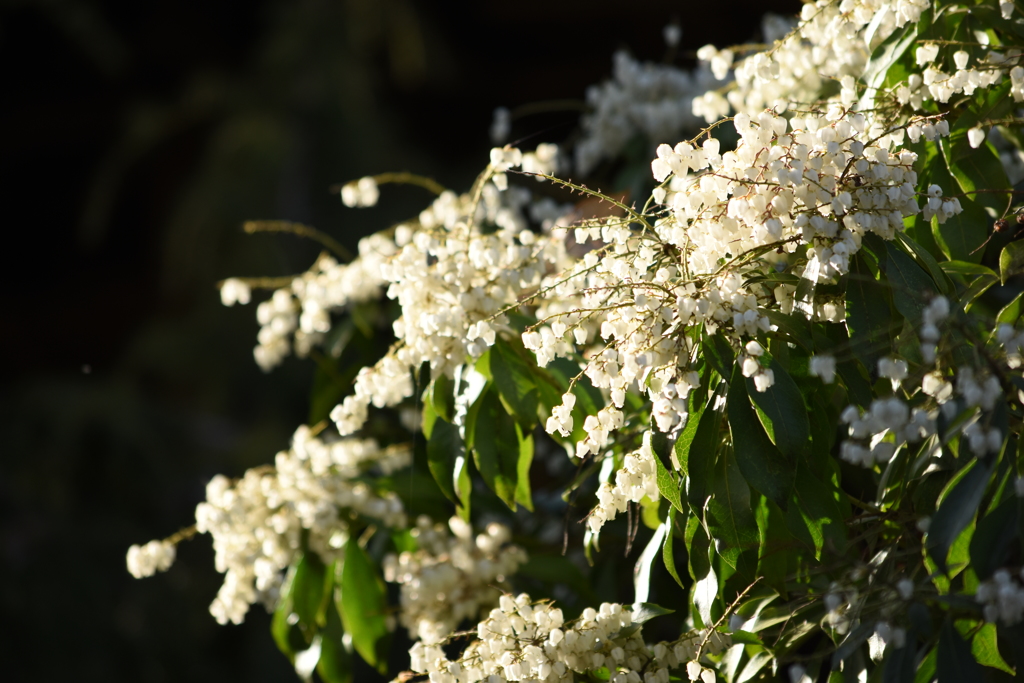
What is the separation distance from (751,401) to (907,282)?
0.16 metres

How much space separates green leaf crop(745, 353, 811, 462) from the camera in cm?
67

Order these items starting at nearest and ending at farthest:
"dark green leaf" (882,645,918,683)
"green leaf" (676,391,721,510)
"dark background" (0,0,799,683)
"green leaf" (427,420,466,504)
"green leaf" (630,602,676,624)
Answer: "dark green leaf" (882,645,918,683), "green leaf" (676,391,721,510), "green leaf" (630,602,676,624), "green leaf" (427,420,466,504), "dark background" (0,0,799,683)

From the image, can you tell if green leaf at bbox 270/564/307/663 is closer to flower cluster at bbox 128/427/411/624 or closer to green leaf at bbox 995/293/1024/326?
flower cluster at bbox 128/427/411/624

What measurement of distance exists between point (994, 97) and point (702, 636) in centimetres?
62

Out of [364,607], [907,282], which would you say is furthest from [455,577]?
[907,282]

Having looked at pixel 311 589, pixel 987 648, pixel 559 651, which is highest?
pixel 311 589

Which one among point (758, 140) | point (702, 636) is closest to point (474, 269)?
point (758, 140)

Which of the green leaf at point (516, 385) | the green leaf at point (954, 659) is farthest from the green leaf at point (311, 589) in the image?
the green leaf at point (954, 659)

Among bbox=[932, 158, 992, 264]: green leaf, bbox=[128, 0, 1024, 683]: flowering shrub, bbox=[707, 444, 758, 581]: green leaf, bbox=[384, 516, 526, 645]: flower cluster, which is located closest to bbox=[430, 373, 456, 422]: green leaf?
bbox=[128, 0, 1024, 683]: flowering shrub

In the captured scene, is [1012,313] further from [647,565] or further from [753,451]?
[647,565]

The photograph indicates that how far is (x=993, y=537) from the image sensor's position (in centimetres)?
63

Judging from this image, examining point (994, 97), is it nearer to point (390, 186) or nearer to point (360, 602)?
point (360, 602)

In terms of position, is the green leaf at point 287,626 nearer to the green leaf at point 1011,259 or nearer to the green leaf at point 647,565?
the green leaf at point 647,565

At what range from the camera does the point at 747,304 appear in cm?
69
